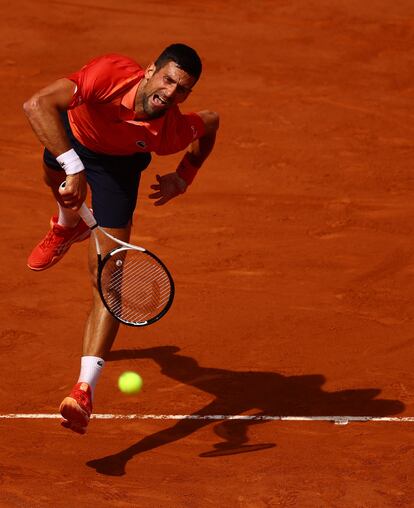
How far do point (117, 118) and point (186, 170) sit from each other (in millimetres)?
890

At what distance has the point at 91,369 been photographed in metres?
7.56

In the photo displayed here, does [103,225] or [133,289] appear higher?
[103,225]

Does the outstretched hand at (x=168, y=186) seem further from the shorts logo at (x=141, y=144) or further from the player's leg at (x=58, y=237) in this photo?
the player's leg at (x=58, y=237)

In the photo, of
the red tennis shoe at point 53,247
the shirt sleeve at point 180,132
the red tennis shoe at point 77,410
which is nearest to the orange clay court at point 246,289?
the red tennis shoe at point 77,410

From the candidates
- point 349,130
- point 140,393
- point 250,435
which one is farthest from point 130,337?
point 349,130

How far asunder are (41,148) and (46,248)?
11.8 ft

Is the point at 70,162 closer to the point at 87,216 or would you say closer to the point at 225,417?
→ the point at 87,216

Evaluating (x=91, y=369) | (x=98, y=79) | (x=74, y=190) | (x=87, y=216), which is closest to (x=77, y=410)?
(x=91, y=369)

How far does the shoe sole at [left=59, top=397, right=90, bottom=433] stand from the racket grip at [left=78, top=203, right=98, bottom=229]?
1002 millimetres

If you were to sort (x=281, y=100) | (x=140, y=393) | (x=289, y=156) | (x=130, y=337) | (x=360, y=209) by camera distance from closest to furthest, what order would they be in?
(x=140, y=393)
(x=130, y=337)
(x=360, y=209)
(x=289, y=156)
(x=281, y=100)

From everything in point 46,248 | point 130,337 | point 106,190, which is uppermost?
point 106,190

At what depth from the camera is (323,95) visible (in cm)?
1355

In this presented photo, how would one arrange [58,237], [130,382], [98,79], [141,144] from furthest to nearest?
[58,237] < [130,382] < [141,144] < [98,79]

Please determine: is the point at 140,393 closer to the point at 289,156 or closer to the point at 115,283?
the point at 115,283
